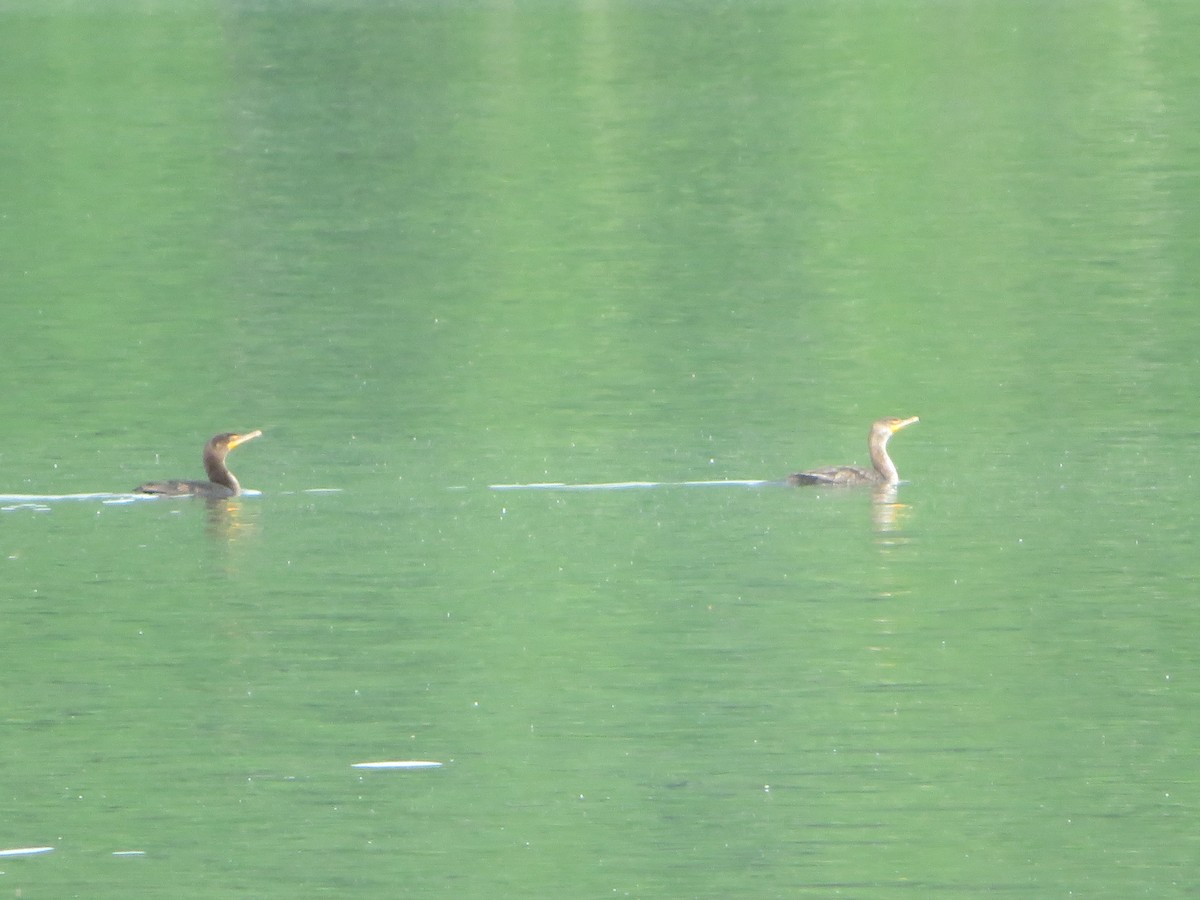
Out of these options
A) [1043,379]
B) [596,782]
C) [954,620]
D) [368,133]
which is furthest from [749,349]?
[368,133]

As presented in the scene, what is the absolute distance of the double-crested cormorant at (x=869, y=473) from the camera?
60.1 ft

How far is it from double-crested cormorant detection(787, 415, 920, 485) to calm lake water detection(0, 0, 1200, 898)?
0.25m

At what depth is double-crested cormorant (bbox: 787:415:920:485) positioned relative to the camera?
1831cm

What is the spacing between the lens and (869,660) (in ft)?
44.7

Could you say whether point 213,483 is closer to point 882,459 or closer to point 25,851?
point 882,459

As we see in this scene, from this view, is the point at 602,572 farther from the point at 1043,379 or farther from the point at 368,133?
the point at 368,133

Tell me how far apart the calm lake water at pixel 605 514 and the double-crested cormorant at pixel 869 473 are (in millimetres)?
254

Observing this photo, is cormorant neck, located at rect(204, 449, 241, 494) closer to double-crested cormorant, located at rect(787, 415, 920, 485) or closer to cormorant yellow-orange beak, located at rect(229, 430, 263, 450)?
cormorant yellow-orange beak, located at rect(229, 430, 263, 450)

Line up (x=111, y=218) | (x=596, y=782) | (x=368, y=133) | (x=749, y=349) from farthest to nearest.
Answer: (x=368, y=133) → (x=111, y=218) → (x=749, y=349) → (x=596, y=782)

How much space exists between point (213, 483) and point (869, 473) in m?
3.76

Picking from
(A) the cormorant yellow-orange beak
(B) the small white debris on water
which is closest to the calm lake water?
(B) the small white debris on water

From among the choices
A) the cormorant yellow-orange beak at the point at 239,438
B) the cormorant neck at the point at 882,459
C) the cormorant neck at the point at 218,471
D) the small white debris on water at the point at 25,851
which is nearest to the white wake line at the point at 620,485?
the cormorant neck at the point at 882,459

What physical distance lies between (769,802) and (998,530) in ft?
18.1

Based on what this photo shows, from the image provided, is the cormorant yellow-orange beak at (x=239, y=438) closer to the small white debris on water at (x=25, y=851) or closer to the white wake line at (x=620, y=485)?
the white wake line at (x=620, y=485)
